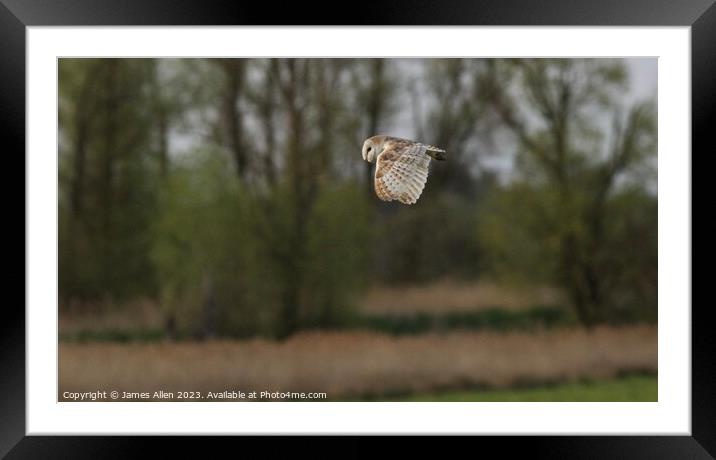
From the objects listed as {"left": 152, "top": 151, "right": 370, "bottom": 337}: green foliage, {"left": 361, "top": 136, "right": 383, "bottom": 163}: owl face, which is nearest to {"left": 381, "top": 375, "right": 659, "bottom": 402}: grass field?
{"left": 152, "top": 151, "right": 370, "bottom": 337}: green foliage

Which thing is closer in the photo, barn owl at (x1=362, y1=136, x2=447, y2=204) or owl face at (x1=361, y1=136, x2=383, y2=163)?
barn owl at (x1=362, y1=136, x2=447, y2=204)

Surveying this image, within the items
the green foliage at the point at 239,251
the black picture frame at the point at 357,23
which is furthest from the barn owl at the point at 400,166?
the green foliage at the point at 239,251

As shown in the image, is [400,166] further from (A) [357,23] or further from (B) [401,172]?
(A) [357,23]

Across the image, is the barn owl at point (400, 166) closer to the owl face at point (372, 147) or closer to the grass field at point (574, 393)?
the owl face at point (372, 147)

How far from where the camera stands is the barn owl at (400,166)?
2930 millimetres

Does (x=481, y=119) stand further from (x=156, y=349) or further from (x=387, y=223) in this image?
(x=156, y=349)

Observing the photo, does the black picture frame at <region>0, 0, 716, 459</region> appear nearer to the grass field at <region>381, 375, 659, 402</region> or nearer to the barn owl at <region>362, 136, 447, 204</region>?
the barn owl at <region>362, 136, 447, 204</region>

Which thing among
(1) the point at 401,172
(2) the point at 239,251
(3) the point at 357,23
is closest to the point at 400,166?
(1) the point at 401,172

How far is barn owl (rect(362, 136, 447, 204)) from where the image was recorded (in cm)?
293

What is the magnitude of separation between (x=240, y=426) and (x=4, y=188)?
1746 mm

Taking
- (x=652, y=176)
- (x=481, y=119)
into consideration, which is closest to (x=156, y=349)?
(x=481, y=119)

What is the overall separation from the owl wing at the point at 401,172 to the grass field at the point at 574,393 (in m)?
2.69

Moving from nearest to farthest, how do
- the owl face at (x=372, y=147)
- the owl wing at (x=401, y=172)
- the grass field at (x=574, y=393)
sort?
the owl wing at (x=401, y=172) → the owl face at (x=372, y=147) → the grass field at (x=574, y=393)

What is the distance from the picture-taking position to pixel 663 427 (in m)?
3.71
